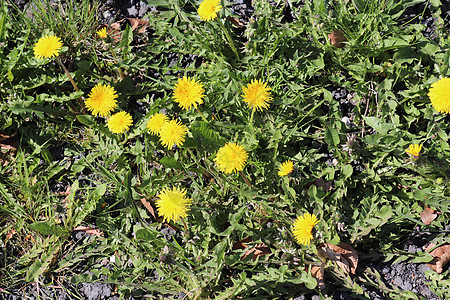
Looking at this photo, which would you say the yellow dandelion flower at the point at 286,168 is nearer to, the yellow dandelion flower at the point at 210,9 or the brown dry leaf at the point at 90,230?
the yellow dandelion flower at the point at 210,9

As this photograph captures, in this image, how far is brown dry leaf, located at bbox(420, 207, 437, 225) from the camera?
232cm

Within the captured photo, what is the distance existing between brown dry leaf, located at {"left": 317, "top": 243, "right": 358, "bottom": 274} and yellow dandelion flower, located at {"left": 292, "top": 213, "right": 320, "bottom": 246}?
0.49ft

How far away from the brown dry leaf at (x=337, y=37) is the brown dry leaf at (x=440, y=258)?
1379mm

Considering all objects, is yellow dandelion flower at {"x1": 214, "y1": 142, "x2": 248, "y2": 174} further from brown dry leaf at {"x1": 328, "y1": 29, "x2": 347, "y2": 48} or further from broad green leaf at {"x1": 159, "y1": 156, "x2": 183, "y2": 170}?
brown dry leaf at {"x1": 328, "y1": 29, "x2": 347, "y2": 48}

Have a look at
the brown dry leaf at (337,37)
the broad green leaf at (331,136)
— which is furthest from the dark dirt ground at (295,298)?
the brown dry leaf at (337,37)

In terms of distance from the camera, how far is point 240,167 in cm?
218

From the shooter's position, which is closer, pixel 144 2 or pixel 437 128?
pixel 437 128

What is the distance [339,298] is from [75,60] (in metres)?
2.43

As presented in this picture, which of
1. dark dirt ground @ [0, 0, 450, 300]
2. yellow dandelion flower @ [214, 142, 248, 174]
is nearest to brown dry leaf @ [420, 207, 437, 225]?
dark dirt ground @ [0, 0, 450, 300]

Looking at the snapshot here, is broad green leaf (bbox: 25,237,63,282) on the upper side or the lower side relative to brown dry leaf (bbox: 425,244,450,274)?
upper

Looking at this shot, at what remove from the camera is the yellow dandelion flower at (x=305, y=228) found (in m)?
2.15

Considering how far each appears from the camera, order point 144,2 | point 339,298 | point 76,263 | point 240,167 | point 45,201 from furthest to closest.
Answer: point 144,2
point 45,201
point 76,263
point 339,298
point 240,167

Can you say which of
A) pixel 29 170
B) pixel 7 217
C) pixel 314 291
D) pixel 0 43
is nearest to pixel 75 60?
pixel 0 43

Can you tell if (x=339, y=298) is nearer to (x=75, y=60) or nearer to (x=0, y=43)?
(x=75, y=60)
